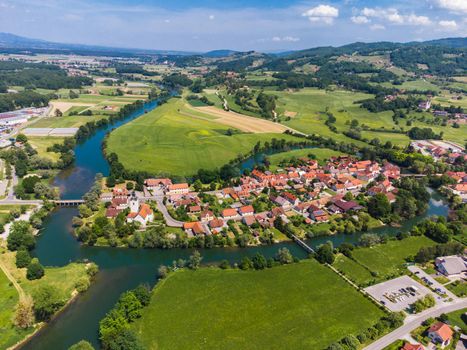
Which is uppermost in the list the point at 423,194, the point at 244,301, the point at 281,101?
the point at 281,101

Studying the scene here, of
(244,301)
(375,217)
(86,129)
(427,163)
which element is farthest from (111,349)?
(86,129)

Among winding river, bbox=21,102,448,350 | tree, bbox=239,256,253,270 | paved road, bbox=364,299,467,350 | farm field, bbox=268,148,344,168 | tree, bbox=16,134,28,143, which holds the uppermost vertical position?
tree, bbox=16,134,28,143

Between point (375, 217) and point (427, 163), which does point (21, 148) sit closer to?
point (375, 217)

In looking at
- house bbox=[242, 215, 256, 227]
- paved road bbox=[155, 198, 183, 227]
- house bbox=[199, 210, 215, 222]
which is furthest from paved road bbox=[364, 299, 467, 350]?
paved road bbox=[155, 198, 183, 227]

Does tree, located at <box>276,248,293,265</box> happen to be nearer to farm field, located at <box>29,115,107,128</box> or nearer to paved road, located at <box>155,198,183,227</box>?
paved road, located at <box>155,198,183,227</box>

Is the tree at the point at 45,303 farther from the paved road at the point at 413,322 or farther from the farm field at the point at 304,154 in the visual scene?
the farm field at the point at 304,154
